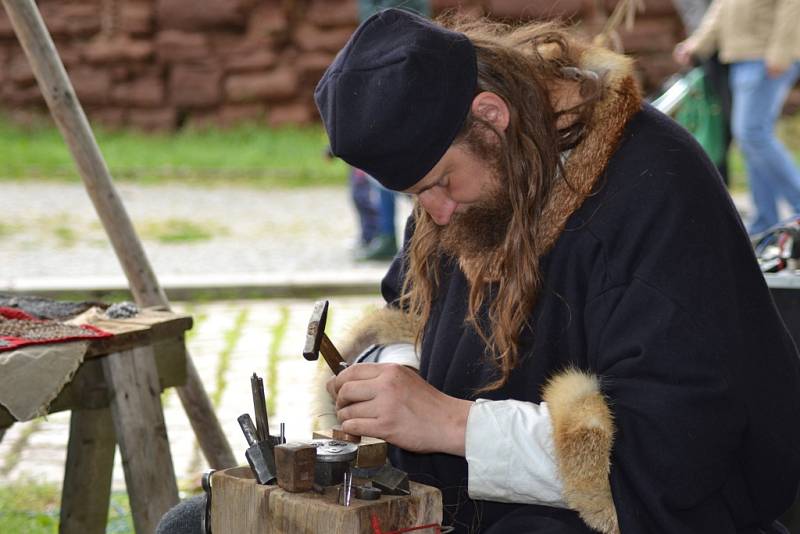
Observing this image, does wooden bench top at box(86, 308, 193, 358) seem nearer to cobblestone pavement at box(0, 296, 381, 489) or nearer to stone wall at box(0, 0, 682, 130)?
cobblestone pavement at box(0, 296, 381, 489)

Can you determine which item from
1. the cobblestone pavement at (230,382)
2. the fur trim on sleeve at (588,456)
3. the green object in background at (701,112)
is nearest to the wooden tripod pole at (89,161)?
the cobblestone pavement at (230,382)

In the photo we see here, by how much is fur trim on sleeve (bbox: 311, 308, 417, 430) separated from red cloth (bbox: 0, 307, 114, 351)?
0.47 meters

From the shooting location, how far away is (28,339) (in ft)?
8.44

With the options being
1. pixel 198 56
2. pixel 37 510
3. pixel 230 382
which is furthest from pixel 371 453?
pixel 198 56

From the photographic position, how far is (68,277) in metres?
6.92

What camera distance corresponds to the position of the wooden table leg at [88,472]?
119 inches

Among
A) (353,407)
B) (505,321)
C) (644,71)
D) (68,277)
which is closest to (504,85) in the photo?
(505,321)

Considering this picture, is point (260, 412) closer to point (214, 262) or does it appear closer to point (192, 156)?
point (214, 262)

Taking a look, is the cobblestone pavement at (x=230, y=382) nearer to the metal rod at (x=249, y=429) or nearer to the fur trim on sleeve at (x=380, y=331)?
the fur trim on sleeve at (x=380, y=331)

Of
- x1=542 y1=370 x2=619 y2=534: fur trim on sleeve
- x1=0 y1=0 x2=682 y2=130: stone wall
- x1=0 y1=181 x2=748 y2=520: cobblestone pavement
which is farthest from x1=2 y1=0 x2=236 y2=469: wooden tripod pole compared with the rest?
x1=0 y1=0 x2=682 y2=130: stone wall

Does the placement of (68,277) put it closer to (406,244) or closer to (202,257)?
(202,257)

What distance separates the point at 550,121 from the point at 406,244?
0.51 m

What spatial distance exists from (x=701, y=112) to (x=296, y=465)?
5.25m

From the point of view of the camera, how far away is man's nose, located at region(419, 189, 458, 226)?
2.18 meters
